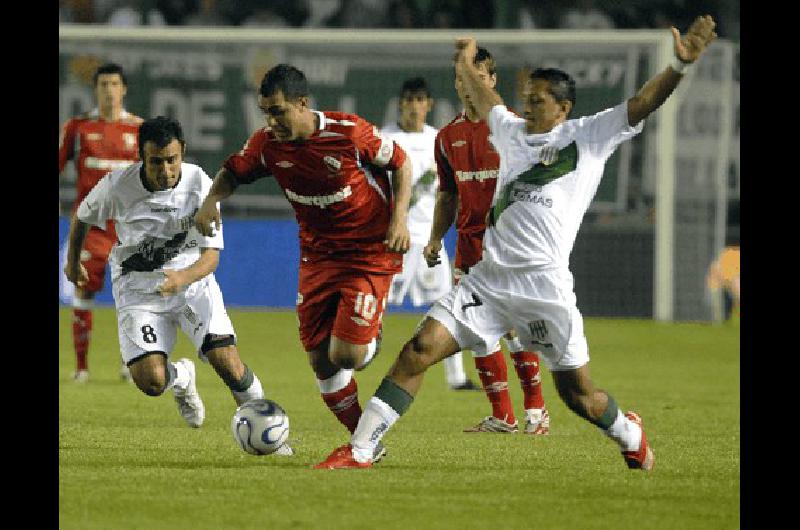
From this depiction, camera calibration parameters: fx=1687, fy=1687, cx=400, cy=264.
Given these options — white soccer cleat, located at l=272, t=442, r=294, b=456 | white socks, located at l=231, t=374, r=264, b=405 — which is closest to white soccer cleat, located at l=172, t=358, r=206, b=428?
white socks, located at l=231, t=374, r=264, b=405

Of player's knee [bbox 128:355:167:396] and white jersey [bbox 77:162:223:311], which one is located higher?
white jersey [bbox 77:162:223:311]

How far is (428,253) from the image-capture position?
9.08 meters

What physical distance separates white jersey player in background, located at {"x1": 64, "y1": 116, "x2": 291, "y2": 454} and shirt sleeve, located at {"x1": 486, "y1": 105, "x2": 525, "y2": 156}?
176 cm

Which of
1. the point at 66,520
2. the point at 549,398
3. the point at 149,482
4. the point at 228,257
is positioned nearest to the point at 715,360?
the point at 549,398

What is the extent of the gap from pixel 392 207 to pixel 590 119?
1.18m

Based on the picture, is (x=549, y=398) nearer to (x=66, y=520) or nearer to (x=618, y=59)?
(x=66, y=520)

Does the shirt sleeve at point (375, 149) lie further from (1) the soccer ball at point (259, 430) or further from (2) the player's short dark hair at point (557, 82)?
(1) the soccer ball at point (259, 430)

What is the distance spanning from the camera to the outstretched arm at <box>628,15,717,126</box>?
685 cm

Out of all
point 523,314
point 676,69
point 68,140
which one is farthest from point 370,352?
point 68,140

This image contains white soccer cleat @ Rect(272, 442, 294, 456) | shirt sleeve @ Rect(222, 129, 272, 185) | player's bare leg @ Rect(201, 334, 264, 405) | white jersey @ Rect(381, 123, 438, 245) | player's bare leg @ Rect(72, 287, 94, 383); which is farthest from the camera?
white jersey @ Rect(381, 123, 438, 245)

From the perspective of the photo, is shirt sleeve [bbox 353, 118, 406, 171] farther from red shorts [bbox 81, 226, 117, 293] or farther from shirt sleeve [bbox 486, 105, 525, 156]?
red shorts [bbox 81, 226, 117, 293]

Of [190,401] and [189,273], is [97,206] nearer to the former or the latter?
[189,273]

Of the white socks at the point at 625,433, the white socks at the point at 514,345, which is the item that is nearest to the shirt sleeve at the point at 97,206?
the white socks at the point at 514,345

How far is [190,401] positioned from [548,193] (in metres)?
2.89
